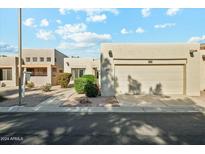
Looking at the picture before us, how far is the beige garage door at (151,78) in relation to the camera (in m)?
16.5

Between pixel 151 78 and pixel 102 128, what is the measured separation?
34.1 feet

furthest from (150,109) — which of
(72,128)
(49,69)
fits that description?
(49,69)

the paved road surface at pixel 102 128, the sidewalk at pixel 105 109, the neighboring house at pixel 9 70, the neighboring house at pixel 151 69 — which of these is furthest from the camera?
the neighboring house at pixel 9 70

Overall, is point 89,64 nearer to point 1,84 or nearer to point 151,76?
point 1,84

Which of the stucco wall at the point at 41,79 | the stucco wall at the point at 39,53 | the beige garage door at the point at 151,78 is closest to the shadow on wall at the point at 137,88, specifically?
the beige garage door at the point at 151,78

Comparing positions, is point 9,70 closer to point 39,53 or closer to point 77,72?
point 39,53

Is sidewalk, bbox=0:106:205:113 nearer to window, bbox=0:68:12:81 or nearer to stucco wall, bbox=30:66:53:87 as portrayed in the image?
stucco wall, bbox=30:66:53:87

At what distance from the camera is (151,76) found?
658 inches

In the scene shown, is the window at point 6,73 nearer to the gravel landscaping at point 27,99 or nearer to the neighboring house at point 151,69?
the gravel landscaping at point 27,99

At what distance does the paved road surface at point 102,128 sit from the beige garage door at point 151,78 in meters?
6.75

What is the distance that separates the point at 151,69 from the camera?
1670 centimetres

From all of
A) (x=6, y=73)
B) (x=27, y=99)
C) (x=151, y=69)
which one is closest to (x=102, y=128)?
(x=27, y=99)

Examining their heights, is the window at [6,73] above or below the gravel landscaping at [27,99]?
above
